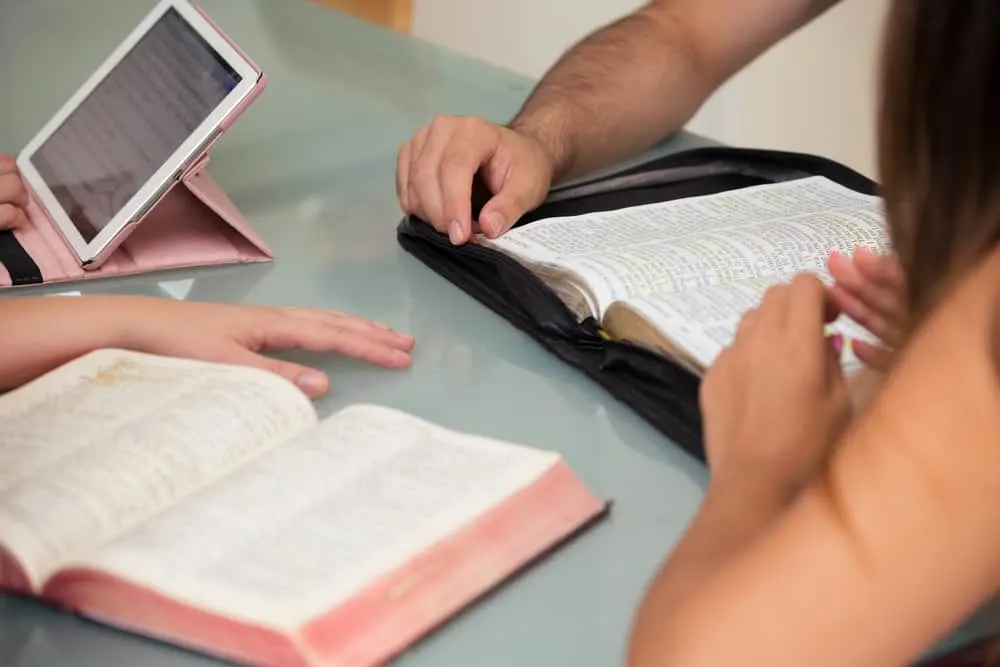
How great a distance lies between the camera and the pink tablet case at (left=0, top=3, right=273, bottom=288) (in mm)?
830

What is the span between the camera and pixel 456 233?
32.7 inches

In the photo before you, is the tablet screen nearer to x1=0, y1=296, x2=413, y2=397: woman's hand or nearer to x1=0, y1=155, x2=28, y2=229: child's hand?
x1=0, y1=155, x2=28, y2=229: child's hand

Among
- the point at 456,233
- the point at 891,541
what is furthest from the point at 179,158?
the point at 891,541

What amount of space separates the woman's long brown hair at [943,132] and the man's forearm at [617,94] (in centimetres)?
49

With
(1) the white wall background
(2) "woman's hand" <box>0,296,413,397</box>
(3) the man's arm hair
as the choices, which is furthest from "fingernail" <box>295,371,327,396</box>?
(1) the white wall background

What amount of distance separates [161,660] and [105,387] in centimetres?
20

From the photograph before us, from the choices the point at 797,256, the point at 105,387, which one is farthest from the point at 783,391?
the point at 105,387

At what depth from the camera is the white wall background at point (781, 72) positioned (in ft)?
5.76

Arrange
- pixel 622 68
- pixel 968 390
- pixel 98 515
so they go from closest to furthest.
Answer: pixel 968 390
pixel 98 515
pixel 622 68

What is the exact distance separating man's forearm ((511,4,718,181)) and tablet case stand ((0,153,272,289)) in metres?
0.28

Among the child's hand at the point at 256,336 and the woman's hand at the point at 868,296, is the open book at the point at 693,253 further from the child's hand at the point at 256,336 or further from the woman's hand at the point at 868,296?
the child's hand at the point at 256,336

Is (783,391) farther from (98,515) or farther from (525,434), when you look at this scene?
(98,515)

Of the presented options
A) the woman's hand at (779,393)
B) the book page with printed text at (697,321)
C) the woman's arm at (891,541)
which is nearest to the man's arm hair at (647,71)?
the book page with printed text at (697,321)

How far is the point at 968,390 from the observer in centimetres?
42
